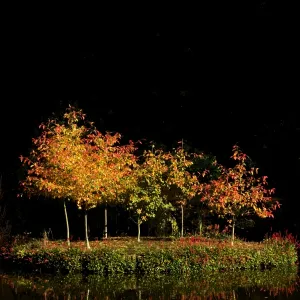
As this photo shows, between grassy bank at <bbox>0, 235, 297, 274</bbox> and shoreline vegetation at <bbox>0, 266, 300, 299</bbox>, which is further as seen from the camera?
grassy bank at <bbox>0, 235, 297, 274</bbox>

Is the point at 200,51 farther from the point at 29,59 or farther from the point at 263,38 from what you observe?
the point at 29,59

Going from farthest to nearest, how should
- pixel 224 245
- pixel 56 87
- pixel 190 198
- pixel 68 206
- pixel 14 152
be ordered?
pixel 56 87
pixel 14 152
pixel 68 206
pixel 190 198
pixel 224 245

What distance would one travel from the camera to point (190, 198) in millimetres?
24172

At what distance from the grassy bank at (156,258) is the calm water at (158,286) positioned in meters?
0.52

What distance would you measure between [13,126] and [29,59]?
412 cm

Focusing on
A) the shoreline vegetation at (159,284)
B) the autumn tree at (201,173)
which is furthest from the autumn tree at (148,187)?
the shoreline vegetation at (159,284)

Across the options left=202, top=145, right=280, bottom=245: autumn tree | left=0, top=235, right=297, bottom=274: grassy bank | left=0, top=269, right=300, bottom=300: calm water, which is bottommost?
left=0, top=269, right=300, bottom=300: calm water

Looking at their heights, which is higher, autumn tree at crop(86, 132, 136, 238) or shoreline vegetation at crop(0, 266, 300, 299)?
autumn tree at crop(86, 132, 136, 238)

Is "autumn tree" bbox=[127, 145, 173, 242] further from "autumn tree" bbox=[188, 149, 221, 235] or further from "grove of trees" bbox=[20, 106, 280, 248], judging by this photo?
"autumn tree" bbox=[188, 149, 221, 235]

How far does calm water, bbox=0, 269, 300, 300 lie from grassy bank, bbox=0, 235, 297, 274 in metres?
0.52

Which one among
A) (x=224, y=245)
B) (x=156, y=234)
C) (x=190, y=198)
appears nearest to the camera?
(x=224, y=245)

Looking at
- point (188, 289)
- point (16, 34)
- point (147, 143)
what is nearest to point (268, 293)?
point (188, 289)

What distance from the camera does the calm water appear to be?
1572 cm

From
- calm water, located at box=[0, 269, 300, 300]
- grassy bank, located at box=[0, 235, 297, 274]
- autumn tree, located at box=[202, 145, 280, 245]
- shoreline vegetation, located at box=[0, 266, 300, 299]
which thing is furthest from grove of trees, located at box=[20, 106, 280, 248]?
calm water, located at box=[0, 269, 300, 300]
